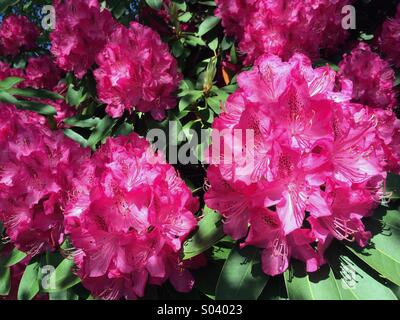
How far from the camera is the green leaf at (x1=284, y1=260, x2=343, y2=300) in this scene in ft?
3.26

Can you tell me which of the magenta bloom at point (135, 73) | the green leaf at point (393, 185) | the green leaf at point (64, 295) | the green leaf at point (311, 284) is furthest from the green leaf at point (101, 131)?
the green leaf at point (393, 185)

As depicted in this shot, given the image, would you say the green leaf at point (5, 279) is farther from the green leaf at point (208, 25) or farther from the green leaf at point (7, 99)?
the green leaf at point (208, 25)

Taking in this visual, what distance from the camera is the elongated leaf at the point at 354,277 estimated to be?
997mm

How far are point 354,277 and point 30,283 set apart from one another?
94cm

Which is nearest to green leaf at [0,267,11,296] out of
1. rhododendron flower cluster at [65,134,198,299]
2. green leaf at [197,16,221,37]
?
rhododendron flower cluster at [65,134,198,299]

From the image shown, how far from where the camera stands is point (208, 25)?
1.89 m

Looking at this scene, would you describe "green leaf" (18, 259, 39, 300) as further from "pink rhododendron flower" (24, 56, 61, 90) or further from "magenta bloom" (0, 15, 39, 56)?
"magenta bloom" (0, 15, 39, 56)

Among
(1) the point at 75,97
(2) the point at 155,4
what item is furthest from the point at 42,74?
(2) the point at 155,4

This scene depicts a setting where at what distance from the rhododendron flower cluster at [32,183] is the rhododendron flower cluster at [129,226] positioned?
145 millimetres

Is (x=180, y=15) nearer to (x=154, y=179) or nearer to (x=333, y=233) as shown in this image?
(x=154, y=179)

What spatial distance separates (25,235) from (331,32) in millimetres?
1412
